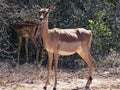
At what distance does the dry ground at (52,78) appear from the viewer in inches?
403

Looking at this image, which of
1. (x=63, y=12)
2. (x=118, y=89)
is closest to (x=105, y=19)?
(x=63, y=12)

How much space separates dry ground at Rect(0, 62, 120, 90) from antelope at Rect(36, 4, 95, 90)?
1.47 ft

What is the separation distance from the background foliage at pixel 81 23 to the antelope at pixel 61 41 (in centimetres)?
235

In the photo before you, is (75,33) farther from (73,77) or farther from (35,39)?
(35,39)

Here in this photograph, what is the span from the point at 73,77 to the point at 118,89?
174cm

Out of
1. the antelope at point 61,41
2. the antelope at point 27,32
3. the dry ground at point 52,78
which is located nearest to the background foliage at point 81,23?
the antelope at point 27,32

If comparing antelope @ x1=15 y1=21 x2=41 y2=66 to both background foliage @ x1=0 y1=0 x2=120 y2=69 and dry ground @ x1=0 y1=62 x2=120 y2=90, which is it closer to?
background foliage @ x1=0 y1=0 x2=120 y2=69

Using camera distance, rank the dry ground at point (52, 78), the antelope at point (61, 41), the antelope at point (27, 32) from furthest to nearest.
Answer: the antelope at point (27, 32)
the dry ground at point (52, 78)
the antelope at point (61, 41)

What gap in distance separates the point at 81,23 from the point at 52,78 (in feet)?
11.4

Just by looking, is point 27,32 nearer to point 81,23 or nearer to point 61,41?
point 81,23

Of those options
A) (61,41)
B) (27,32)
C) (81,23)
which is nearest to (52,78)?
(61,41)

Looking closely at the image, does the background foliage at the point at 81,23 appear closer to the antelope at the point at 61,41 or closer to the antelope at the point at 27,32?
the antelope at the point at 27,32

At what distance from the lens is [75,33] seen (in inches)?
420

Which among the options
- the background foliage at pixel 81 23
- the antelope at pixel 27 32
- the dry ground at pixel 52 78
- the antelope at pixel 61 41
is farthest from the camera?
the antelope at pixel 27 32
